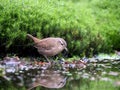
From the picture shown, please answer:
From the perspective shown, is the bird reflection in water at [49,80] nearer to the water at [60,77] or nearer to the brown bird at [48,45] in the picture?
the water at [60,77]

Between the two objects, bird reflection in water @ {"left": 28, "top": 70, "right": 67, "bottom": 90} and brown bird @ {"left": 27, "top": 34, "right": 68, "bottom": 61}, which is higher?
brown bird @ {"left": 27, "top": 34, "right": 68, "bottom": 61}

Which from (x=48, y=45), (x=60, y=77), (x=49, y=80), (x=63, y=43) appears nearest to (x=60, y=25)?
(x=63, y=43)

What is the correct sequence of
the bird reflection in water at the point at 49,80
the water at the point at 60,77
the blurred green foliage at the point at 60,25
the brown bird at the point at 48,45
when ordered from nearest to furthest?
the water at the point at 60,77 < the bird reflection in water at the point at 49,80 < the brown bird at the point at 48,45 < the blurred green foliage at the point at 60,25

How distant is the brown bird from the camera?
9.84 meters

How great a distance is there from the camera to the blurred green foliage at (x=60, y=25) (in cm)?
1002

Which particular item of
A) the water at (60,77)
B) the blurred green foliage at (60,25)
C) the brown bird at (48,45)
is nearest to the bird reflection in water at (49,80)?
the water at (60,77)

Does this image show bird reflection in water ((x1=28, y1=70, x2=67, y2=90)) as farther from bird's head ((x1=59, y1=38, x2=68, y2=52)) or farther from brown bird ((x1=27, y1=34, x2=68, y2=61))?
bird's head ((x1=59, y1=38, x2=68, y2=52))

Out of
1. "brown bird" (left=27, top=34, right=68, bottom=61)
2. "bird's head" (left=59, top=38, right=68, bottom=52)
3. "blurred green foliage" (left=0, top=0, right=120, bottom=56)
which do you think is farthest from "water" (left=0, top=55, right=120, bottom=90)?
"blurred green foliage" (left=0, top=0, right=120, bottom=56)

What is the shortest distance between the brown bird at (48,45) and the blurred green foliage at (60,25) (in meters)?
0.37

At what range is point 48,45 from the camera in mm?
9867

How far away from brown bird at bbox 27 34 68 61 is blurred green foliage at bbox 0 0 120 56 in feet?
1.22

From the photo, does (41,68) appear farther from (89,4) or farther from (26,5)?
(89,4)

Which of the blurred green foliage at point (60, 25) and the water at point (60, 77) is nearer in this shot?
the water at point (60, 77)

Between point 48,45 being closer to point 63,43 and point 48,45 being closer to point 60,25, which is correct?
point 63,43
